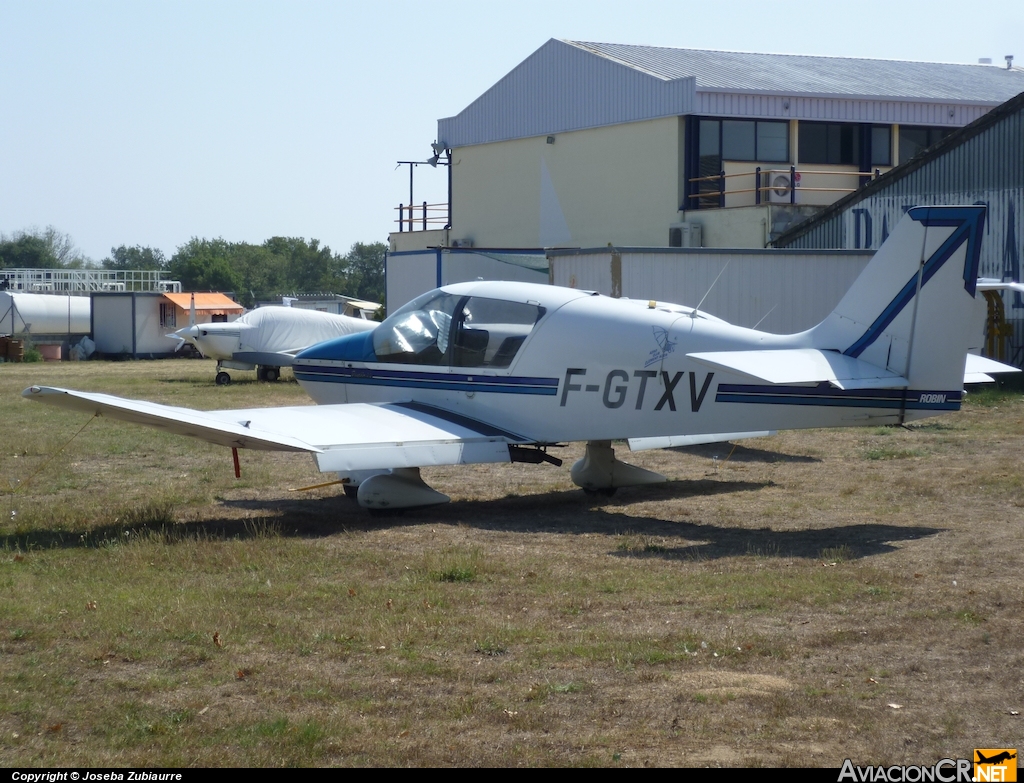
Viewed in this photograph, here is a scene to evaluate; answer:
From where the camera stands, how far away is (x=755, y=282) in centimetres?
2023

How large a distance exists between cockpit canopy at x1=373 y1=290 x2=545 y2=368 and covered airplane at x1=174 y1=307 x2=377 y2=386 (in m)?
20.7

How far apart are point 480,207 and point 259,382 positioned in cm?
1136

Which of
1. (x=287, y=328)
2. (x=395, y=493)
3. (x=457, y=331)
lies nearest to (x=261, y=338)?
(x=287, y=328)

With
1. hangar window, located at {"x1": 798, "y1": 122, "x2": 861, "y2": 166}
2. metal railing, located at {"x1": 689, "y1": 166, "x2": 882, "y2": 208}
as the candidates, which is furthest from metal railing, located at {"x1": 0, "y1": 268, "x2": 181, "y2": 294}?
hangar window, located at {"x1": 798, "y1": 122, "x2": 861, "y2": 166}

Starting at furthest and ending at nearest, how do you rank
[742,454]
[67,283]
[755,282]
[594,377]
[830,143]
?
[67,283]
[830,143]
[755,282]
[742,454]
[594,377]

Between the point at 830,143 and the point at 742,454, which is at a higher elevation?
the point at 830,143

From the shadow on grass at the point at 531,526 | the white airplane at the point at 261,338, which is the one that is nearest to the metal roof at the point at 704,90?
the white airplane at the point at 261,338

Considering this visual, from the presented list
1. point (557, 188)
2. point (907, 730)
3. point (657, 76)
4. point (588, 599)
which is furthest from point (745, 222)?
point (907, 730)

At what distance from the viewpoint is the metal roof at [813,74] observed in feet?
109

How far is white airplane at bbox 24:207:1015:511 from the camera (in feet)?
29.3

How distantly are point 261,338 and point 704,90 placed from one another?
1448 centimetres

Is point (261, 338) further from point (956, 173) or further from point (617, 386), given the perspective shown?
point (617, 386)

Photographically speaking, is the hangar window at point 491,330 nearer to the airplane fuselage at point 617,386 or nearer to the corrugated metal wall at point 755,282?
the airplane fuselage at point 617,386

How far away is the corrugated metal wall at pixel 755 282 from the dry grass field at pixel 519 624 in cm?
807
